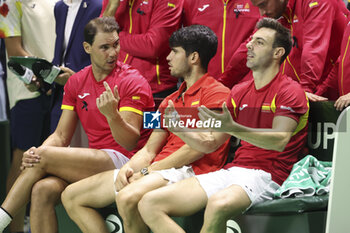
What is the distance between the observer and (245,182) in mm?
2623

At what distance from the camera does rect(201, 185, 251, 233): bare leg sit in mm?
2500

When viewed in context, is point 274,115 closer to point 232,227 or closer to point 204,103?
point 204,103

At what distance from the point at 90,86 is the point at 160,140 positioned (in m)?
0.53

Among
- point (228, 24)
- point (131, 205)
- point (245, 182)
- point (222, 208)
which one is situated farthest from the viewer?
point (228, 24)

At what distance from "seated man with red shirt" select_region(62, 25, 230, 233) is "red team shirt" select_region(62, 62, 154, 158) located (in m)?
0.16

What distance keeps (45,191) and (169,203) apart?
71cm

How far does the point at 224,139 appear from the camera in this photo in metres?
2.84

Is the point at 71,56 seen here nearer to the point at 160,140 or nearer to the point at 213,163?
the point at 160,140

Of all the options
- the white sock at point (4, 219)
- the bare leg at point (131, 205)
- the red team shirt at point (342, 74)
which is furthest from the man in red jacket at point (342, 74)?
the white sock at point (4, 219)

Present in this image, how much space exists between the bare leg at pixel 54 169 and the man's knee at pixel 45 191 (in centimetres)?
5

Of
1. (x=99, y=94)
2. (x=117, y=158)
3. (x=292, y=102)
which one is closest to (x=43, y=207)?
(x=117, y=158)

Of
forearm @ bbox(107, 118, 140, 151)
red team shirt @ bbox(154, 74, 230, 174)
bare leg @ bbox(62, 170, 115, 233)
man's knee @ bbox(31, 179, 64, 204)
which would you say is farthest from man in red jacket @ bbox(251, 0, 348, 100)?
man's knee @ bbox(31, 179, 64, 204)

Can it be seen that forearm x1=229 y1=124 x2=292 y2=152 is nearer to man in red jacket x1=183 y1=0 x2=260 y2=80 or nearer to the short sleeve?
the short sleeve

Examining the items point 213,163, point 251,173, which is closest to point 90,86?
point 213,163
